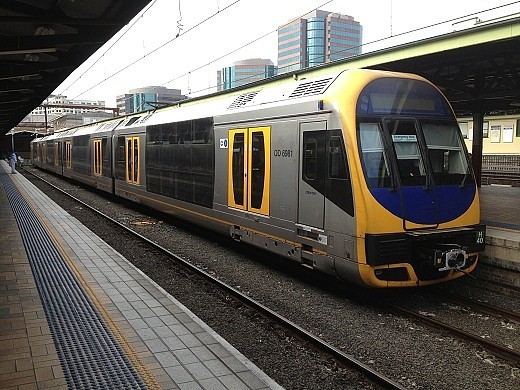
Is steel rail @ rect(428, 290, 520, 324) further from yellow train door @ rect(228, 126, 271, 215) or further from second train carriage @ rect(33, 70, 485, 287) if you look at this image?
yellow train door @ rect(228, 126, 271, 215)

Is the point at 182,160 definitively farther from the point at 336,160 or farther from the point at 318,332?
the point at 318,332

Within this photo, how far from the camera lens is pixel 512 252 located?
7.94 meters

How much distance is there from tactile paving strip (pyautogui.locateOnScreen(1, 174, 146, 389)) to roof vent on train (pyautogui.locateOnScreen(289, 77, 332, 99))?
4.41 metres

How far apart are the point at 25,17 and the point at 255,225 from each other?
5018mm

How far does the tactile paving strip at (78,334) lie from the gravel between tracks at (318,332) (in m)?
1.46

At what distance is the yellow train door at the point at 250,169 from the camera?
8.39m

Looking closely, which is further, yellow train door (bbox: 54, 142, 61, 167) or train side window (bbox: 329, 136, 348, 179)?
yellow train door (bbox: 54, 142, 61, 167)

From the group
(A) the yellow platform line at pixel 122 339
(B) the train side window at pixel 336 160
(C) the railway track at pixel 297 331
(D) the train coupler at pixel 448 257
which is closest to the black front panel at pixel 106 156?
(C) the railway track at pixel 297 331

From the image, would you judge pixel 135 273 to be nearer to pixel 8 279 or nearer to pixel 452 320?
pixel 8 279

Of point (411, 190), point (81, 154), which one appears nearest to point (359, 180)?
point (411, 190)

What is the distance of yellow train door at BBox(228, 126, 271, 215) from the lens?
330 inches

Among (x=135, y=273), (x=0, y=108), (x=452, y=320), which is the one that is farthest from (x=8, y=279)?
(x=0, y=108)

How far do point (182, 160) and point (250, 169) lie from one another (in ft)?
11.8

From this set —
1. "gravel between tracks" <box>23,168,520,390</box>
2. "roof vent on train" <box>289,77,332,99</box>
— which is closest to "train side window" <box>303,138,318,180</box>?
"roof vent on train" <box>289,77,332,99</box>
